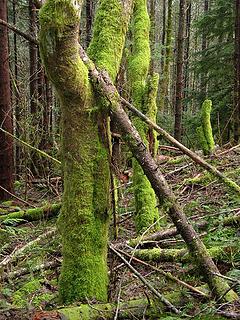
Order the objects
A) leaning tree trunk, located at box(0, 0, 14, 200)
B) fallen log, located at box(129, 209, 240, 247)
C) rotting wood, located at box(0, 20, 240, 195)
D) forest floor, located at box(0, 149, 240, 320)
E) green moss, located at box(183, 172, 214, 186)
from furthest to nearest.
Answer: leaning tree trunk, located at box(0, 0, 14, 200), green moss, located at box(183, 172, 214, 186), fallen log, located at box(129, 209, 240, 247), rotting wood, located at box(0, 20, 240, 195), forest floor, located at box(0, 149, 240, 320)

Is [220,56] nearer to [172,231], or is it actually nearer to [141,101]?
[141,101]

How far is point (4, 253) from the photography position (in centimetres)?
593

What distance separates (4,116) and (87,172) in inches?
312

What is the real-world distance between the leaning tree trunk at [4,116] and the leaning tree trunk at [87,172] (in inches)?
295

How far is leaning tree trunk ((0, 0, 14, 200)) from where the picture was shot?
11.0 meters

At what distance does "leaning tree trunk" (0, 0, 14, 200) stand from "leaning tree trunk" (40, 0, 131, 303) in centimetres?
748

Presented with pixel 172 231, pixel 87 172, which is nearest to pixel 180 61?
pixel 172 231

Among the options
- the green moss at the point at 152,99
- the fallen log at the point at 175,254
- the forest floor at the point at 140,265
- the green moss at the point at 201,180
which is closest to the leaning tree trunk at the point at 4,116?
the forest floor at the point at 140,265

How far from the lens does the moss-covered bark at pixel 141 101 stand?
5.68 metres

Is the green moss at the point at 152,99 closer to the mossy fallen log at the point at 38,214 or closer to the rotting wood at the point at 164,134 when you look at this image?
the rotting wood at the point at 164,134

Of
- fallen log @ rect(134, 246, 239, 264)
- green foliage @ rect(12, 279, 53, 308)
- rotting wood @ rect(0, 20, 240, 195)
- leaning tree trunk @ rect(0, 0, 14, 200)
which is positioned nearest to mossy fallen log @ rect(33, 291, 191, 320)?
green foliage @ rect(12, 279, 53, 308)

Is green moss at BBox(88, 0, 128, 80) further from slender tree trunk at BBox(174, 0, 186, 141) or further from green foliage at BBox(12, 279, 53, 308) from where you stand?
slender tree trunk at BBox(174, 0, 186, 141)

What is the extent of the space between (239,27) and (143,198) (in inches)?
377

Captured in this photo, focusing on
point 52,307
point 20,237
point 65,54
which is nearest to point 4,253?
point 20,237
